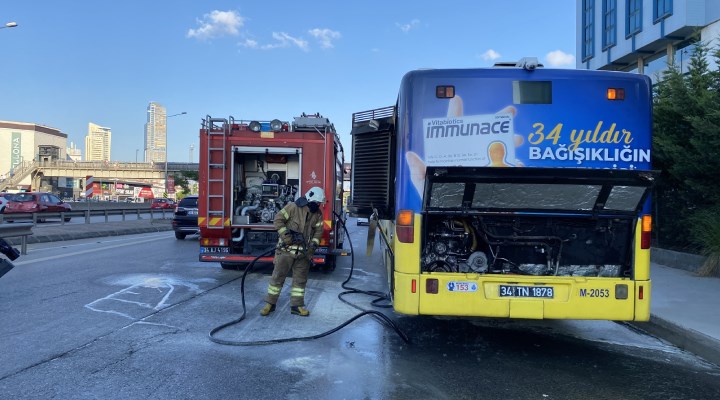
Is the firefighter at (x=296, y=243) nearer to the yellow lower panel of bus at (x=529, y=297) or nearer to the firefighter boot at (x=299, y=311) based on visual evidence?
the firefighter boot at (x=299, y=311)

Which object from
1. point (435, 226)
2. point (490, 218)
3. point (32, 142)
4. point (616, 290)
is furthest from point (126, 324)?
point (32, 142)

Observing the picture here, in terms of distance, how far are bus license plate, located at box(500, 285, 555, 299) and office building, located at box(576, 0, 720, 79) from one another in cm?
2032

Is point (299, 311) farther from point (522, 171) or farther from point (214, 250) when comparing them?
point (214, 250)

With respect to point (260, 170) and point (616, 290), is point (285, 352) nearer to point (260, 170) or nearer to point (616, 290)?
point (616, 290)

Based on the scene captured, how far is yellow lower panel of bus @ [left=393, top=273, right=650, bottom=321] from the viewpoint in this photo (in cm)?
516

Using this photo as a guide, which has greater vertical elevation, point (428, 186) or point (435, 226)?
point (428, 186)

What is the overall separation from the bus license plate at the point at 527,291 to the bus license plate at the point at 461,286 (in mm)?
278

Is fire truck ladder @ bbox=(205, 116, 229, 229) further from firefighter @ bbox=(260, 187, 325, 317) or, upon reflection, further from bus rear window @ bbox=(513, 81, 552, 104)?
bus rear window @ bbox=(513, 81, 552, 104)

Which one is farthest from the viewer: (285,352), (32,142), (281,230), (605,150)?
(32,142)

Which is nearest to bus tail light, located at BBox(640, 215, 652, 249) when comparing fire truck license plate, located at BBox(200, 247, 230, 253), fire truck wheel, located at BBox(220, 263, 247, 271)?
fire truck license plate, located at BBox(200, 247, 230, 253)

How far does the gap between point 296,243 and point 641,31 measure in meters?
28.7

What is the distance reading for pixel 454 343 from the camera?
6.15 m

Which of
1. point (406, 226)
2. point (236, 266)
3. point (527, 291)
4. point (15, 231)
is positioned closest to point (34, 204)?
point (15, 231)

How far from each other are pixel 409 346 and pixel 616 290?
216 cm
